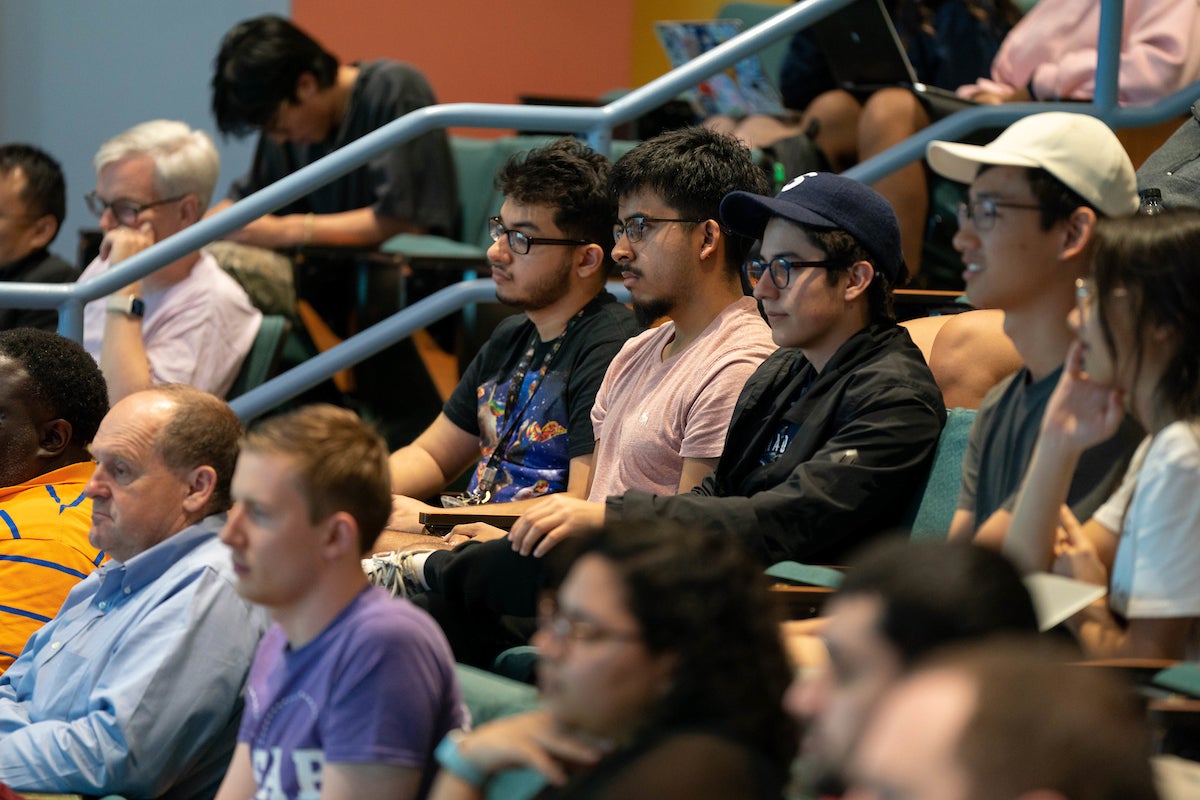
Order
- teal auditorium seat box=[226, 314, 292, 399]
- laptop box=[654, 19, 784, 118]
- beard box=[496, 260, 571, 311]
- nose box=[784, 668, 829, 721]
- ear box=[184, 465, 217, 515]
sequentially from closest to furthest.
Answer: nose box=[784, 668, 829, 721], ear box=[184, 465, 217, 515], beard box=[496, 260, 571, 311], teal auditorium seat box=[226, 314, 292, 399], laptop box=[654, 19, 784, 118]

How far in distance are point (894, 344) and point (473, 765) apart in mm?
1189

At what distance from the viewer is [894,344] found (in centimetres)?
246

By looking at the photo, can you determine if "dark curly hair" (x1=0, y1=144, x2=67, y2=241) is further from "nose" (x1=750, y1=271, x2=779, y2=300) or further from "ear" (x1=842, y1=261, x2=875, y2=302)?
"ear" (x1=842, y1=261, x2=875, y2=302)

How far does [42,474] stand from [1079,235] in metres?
1.92

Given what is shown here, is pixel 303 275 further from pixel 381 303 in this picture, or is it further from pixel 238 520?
pixel 238 520

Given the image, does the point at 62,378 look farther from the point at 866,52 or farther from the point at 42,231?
the point at 866,52

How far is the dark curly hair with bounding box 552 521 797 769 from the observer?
1.42 metres

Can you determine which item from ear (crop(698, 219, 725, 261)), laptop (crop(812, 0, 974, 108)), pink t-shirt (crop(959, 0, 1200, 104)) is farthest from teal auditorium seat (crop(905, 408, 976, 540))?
laptop (crop(812, 0, 974, 108))

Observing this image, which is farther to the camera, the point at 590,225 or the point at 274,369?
the point at 274,369

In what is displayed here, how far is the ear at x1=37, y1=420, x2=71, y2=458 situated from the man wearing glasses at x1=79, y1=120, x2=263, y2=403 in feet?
2.78

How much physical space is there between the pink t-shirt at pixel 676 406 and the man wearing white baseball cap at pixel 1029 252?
56cm

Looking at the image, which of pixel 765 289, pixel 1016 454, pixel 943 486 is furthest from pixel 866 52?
pixel 1016 454

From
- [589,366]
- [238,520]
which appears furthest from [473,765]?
[589,366]

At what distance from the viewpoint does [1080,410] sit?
75.4 inches
